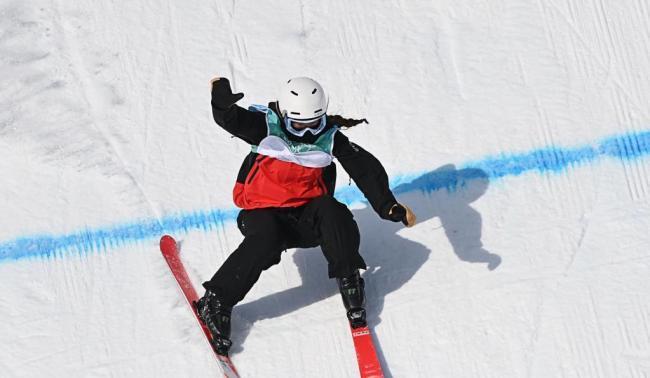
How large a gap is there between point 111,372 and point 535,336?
67.8 inches

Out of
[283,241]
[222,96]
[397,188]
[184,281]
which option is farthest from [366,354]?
[222,96]

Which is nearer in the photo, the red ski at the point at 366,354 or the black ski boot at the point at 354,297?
the red ski at the point at 366,354

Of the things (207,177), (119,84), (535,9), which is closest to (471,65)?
(535,9)

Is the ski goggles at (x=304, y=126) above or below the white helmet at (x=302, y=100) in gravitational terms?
below

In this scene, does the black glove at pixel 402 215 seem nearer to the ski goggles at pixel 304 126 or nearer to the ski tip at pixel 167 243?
the ski goggles at pixel 304 126

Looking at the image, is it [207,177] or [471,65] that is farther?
[471,65]

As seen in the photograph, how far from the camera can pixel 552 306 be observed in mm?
4156

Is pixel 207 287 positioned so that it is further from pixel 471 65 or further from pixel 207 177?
pixel 471 65

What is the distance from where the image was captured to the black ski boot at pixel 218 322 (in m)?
3.98

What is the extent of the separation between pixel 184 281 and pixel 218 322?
43cm

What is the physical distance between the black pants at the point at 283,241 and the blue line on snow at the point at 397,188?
0.60 metres

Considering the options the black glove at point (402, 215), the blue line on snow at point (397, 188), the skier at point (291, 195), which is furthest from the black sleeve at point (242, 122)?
the blue line on snow at point (397, 188)

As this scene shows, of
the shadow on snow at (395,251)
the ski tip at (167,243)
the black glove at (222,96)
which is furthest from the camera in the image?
the ski tip at (167,243)

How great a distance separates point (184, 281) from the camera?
4.34 meters
